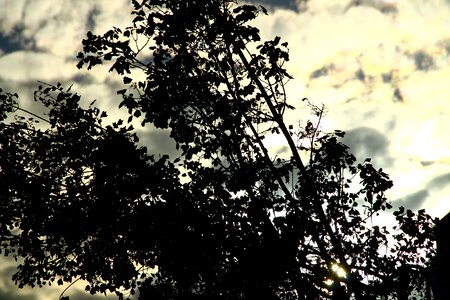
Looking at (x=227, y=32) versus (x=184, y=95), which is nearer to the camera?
(x=227, y=32)

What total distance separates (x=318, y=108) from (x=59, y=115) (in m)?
8.39

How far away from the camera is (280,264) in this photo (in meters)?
8.13

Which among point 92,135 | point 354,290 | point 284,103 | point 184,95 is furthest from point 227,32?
point 354,290

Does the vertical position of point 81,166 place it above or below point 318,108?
below

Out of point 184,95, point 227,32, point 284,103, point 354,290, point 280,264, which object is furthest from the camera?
point 284,103

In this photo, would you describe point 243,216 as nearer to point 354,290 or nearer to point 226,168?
point 226,168

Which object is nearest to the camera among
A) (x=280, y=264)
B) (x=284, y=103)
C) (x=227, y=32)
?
(x=280, y=264)

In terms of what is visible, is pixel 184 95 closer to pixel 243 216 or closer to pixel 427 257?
pixel 243 216

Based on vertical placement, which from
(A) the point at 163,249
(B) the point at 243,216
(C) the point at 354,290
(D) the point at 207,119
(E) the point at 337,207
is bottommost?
(C) the point at 354,290

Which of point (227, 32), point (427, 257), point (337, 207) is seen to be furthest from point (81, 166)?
point (427, 257)

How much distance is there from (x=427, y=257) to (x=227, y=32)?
9683 mm

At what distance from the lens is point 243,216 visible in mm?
9398

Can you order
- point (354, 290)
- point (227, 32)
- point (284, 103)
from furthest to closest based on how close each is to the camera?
1. point (284, 103)
2. point (227, 32)
3. point (354, 290)

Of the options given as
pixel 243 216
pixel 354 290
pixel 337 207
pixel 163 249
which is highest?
pixel 337 207
